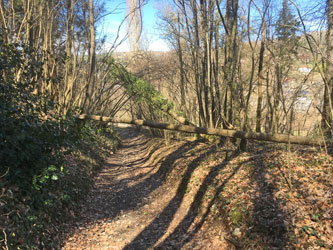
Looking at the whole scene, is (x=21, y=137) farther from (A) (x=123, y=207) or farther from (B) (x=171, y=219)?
(B) (x=171, y=219)

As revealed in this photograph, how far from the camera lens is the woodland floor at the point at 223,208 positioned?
4012 millimetres

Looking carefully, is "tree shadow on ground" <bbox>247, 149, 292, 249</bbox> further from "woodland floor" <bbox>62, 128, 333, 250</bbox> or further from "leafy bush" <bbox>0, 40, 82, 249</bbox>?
"leafy bush" <bbox>0, 40, 82, 249</bbox>

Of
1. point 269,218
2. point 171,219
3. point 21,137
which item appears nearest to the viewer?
point 269,218

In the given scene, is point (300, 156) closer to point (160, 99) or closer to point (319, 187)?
point (319, 187)

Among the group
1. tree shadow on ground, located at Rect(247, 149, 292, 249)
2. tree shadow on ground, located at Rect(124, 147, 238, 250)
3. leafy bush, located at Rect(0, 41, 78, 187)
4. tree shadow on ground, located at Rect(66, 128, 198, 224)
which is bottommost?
tree shadow on ground, located at Rect(66, 128, 198, 224)

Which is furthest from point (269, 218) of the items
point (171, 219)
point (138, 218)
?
point (138, 218)

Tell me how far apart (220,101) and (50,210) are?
7.26m

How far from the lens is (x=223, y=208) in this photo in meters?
5.30

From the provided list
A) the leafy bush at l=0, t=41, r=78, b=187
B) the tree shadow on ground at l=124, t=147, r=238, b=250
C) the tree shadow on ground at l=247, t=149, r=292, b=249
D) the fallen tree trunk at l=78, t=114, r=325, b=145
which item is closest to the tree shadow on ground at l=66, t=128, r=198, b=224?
the tree shadow on ground at l=124, t=147, r=238, b=250

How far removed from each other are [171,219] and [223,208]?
1450mm

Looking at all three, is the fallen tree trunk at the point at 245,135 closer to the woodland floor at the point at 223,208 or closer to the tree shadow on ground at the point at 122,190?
the woodland floor at the point at 223,208

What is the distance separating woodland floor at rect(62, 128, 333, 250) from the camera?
4012mm

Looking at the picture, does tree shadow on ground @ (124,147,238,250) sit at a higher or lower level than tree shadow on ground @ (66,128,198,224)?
higher

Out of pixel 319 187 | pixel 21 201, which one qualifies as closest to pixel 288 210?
pixel 319 187
